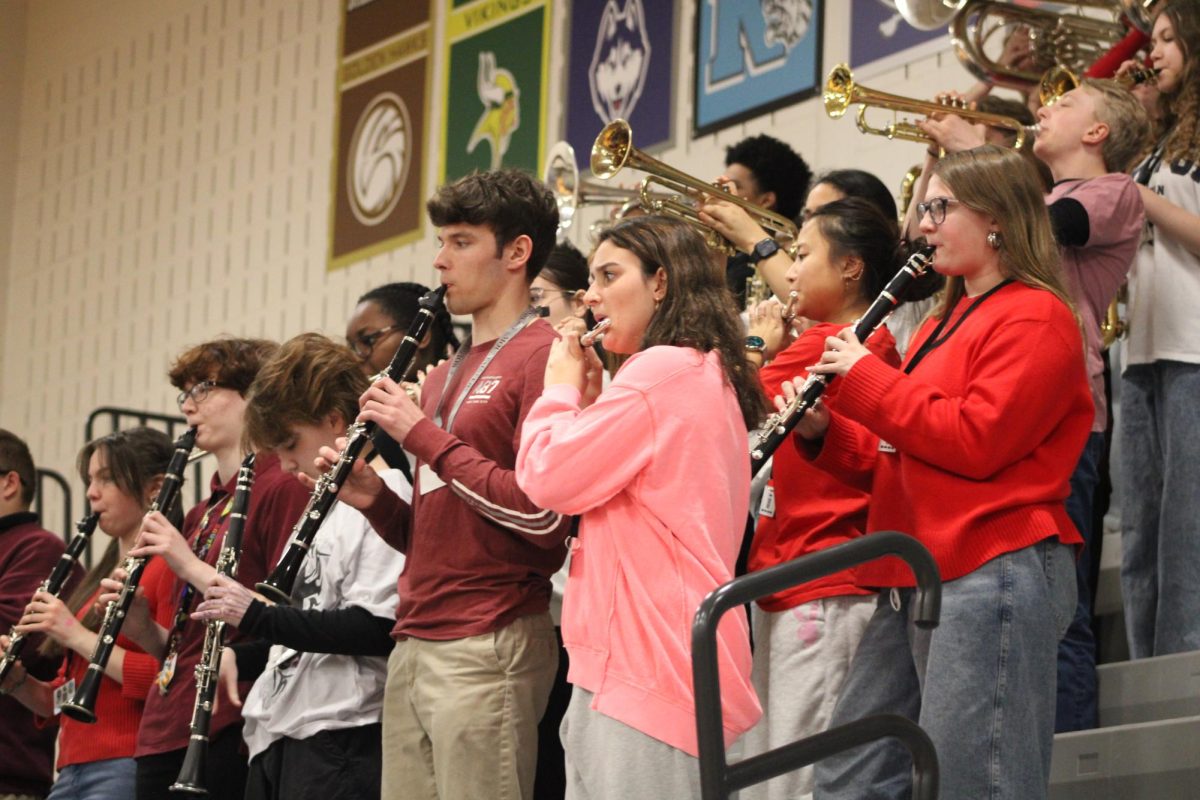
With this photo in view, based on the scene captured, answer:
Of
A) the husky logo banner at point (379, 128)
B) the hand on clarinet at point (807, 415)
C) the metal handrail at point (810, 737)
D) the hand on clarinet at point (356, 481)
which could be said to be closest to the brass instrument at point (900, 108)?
the hand on clarinet at point (807, 415)

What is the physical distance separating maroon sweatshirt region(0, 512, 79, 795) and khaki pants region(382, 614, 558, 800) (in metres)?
2.22

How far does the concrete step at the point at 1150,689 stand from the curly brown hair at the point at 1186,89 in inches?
54.8

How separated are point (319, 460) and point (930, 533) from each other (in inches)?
56.6

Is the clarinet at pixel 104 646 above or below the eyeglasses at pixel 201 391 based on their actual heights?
below

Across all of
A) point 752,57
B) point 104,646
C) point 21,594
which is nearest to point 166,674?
point 104,646

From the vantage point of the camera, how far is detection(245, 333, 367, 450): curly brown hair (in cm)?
435

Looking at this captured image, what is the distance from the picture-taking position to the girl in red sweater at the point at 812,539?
3598mm

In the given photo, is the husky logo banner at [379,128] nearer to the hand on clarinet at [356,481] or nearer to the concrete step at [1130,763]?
the hand on clarinet at [356,481]

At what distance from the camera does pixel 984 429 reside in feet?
10.5

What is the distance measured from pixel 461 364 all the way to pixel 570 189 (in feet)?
7.77

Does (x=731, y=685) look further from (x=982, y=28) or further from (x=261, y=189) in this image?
(x=261, y=189)

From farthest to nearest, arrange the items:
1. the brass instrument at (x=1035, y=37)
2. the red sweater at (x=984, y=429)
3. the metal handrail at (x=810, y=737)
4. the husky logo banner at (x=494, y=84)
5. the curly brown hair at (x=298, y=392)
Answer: the husky logo banner at (x=494, y=84) → the brass instrument at (x=1035, y=37) → the curly brown hair at (x=298, y=392) → the red sweater at (x=984, y=429) → the metal handrail at (x=810, y=737)

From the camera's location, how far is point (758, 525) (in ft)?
12.7

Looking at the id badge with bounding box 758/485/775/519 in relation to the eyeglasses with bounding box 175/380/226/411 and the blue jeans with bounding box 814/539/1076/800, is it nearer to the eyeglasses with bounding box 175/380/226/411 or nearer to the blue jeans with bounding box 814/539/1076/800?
the blue jeans with bounding box 814/539/1076/800
